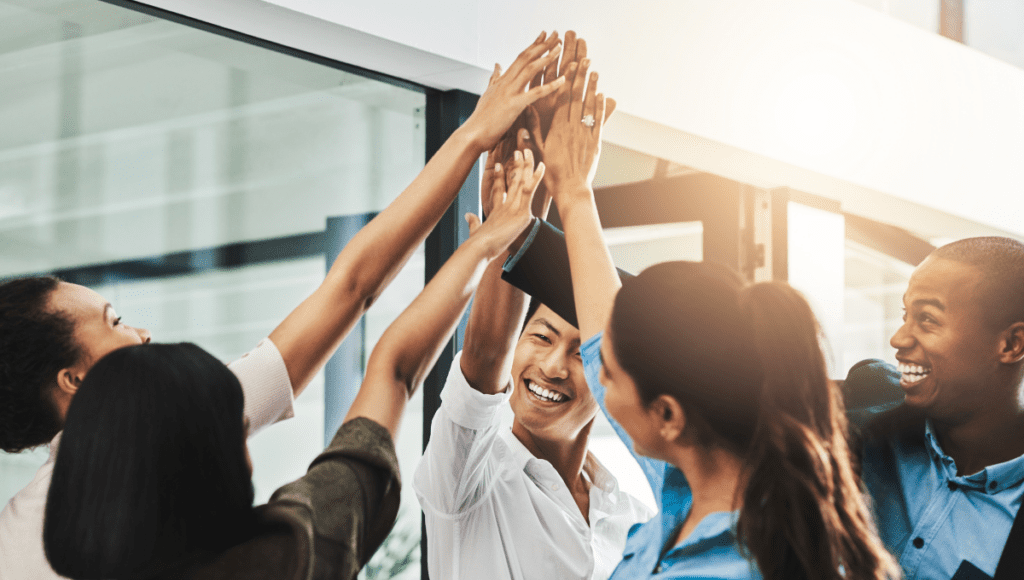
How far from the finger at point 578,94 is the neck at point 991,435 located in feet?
3.01

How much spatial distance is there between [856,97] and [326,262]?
2050mm

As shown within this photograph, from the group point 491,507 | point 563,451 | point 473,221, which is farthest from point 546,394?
point 473,221

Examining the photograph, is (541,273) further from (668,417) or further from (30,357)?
(30,357)

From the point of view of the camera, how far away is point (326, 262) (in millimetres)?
2107

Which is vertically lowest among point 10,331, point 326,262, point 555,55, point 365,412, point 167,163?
point 365,412

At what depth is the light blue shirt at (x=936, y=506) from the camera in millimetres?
1585

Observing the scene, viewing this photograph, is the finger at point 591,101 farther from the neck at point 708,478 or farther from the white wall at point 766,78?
the neck at point 708,478

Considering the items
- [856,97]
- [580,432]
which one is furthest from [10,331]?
[856,97]

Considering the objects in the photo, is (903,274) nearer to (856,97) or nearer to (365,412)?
(856,97)

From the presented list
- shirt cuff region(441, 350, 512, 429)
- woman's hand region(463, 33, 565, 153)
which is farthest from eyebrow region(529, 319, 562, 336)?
woman's hand region(463, 33, 565, 153)

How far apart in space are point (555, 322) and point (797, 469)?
88cm

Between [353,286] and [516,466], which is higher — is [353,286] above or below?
above

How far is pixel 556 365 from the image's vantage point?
6.19 ft

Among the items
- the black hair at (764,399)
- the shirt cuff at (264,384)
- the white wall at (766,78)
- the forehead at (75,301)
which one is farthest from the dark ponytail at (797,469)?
the white wall at (766,78)
